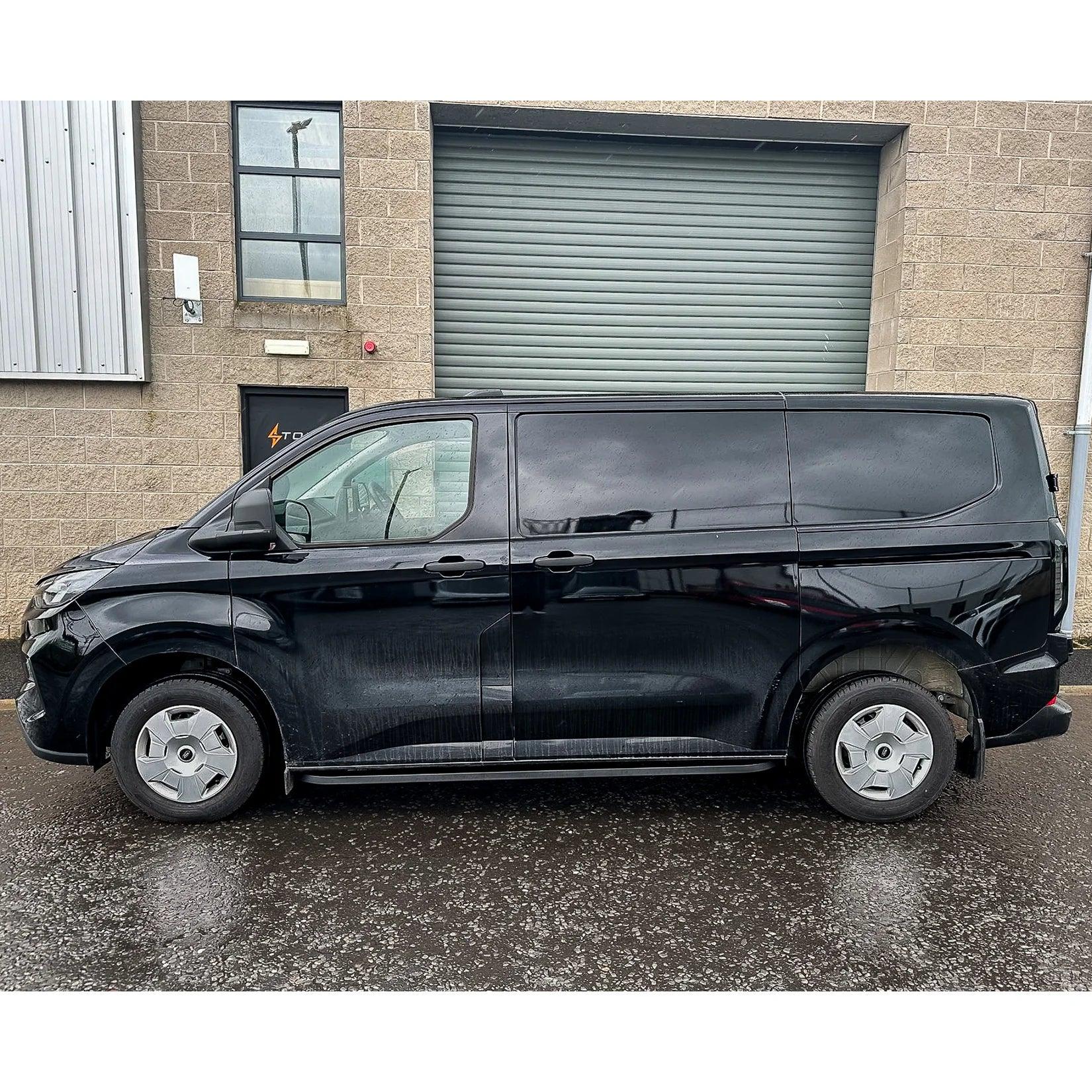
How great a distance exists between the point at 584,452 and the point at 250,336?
4885 millimetres

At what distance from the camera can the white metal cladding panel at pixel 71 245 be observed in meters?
7.12

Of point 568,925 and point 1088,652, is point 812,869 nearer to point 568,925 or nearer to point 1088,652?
point 568,925

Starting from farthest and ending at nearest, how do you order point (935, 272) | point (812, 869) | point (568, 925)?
point (935, 272)
point (812, 869)
point (568, 925)

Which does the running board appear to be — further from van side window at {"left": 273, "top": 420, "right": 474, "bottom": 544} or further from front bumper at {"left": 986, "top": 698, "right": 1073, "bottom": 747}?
front bumper at {"left": 986, "top": 698, "right": 1073, "bottom": 747}

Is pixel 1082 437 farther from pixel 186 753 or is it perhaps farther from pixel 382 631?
pixel 186 753

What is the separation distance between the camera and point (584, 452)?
152 inches

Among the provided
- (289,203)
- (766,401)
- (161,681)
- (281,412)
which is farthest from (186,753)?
(289,203)

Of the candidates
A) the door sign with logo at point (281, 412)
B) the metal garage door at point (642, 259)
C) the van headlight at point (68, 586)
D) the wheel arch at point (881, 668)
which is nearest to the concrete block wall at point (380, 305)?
the door sign with logo at point (281, 412)

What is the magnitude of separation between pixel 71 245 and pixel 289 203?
6.36ft

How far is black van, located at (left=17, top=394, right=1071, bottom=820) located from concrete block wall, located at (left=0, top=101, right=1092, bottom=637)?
394 cm

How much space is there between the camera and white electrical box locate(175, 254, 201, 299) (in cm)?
714

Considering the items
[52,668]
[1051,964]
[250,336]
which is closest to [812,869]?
[1051,964]

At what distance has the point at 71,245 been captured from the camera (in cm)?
727

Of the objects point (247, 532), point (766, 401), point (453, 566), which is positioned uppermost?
point (766, 401)
